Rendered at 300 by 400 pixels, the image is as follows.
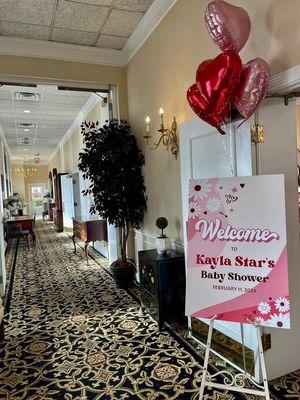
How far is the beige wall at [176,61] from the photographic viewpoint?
1942 mm

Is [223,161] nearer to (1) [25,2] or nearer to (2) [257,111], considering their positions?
(2) [257,111]

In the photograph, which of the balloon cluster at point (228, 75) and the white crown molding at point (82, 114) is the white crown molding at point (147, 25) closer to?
the balloon cluster at point (228, 75)

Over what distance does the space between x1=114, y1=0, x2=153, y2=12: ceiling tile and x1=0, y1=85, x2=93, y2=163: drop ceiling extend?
2.41 meters

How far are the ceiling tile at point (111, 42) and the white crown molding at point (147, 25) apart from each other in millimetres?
75

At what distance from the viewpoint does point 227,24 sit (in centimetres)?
187

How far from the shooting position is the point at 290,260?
6.91ft

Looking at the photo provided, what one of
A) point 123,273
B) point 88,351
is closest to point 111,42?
point 123,273

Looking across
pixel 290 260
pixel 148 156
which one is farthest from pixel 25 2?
pixel 290 260

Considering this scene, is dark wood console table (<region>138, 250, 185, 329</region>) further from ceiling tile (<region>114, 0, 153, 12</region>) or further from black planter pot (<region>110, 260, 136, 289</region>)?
ceiling tile (<region>114, 0, 153, 12</region>)

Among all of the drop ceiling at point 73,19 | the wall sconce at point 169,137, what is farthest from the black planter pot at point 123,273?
the drop ceiling at point 73,19

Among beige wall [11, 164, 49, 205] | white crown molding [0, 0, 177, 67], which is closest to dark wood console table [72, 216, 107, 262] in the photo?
white crown molding [0, 0, 177, 67]

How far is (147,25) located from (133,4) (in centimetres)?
36

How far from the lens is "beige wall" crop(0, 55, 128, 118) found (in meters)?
4.01

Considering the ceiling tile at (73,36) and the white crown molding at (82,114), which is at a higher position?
the ceiling tile at (73,36)
